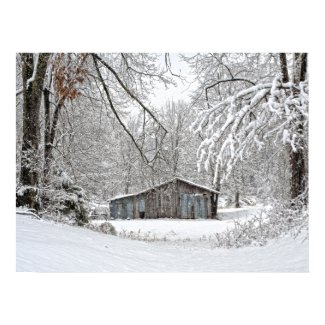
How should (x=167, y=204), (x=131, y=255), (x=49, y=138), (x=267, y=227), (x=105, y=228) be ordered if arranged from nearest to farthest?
(x=131, y=255) → (x=267, y=227) → (x=167, y=204) → (x=105, y=228) → (x=49, y=138)

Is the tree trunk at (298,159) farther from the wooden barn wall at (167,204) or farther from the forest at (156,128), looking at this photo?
the wooden barn wall at (167,204)

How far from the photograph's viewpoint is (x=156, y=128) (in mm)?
4660

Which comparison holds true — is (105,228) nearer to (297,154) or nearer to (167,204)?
(167,204)

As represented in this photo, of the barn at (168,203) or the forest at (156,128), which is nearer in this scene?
the forest at (156,128)

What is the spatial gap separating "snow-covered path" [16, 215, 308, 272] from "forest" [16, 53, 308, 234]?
0.41 metres

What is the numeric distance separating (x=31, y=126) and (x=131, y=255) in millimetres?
1677

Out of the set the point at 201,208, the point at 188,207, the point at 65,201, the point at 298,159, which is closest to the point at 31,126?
the point at 65,201

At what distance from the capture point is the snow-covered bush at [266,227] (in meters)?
4.22

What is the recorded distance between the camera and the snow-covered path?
396 centimetres

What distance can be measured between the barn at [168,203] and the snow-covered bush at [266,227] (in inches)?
9.7

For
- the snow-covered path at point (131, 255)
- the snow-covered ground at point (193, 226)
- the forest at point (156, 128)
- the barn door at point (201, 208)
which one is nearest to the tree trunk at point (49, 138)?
the forest at point (156, 128)
